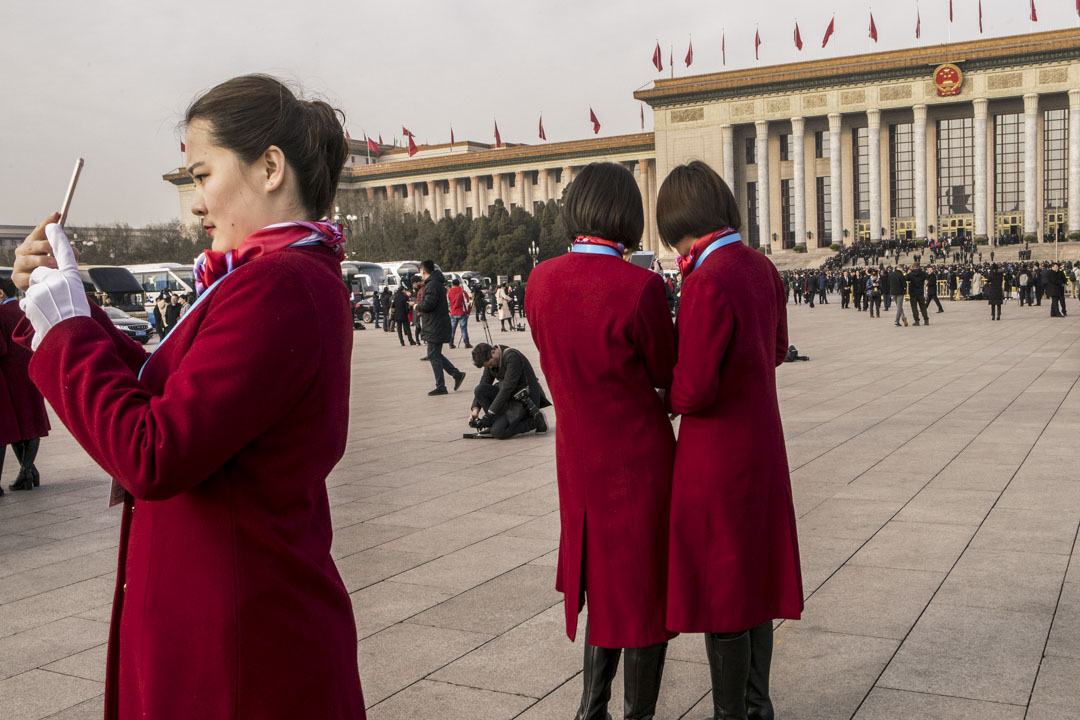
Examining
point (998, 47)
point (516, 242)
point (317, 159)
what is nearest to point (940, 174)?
point (998, 47)

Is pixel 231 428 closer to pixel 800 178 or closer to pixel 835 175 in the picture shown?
pixel 835 175

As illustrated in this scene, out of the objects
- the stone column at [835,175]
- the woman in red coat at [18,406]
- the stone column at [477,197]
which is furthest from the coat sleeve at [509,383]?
the stone column at [477,197]

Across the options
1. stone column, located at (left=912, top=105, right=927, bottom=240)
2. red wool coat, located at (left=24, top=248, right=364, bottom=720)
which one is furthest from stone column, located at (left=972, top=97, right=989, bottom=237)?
red wool coat, located at (left=24, top=248, right=364, bottom=720)

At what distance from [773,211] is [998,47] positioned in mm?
17048

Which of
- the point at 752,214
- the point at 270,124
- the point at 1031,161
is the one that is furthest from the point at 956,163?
the point at 270,124

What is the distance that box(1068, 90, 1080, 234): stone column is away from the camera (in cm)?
6053

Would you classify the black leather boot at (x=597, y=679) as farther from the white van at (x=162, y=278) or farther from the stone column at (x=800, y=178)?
the stone column at (x=800, y=178)

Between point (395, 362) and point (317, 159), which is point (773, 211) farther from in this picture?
point (317, 159)

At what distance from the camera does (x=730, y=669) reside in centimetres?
275

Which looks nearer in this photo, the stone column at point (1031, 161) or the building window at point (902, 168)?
the stone column at point (1031, 161)

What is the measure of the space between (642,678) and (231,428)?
5.63 feet

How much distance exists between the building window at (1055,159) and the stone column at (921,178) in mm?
8028

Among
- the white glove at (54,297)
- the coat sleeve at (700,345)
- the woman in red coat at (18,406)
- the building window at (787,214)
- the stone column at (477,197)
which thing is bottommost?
the woman in red coat at (18,406)

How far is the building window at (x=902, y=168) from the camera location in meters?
68.6
